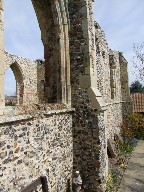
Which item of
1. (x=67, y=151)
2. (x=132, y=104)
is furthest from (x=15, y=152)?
(x=132, y=104)

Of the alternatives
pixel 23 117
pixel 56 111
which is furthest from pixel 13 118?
pixel 56 111

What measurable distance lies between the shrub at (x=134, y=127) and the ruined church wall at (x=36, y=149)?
8515 millimetres

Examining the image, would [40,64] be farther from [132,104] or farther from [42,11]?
[42,11]

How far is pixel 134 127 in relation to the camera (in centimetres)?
1555

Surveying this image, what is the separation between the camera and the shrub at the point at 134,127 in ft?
48.4

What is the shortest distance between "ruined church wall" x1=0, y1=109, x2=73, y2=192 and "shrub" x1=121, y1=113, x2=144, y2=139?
8.52m

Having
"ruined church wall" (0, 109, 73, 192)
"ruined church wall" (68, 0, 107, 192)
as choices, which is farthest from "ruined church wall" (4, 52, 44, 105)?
"ruined church wall" (0, 109, 73, 192)

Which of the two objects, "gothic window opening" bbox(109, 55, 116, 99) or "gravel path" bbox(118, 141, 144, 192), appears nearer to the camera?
"gravel path" bbox(118, 141, 144, 192)

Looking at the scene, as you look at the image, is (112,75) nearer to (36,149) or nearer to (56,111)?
(56,111)

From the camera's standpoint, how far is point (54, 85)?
699 centimetres

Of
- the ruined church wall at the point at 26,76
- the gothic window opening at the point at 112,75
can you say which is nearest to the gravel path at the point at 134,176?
the gothic window opening at the point at 112,75

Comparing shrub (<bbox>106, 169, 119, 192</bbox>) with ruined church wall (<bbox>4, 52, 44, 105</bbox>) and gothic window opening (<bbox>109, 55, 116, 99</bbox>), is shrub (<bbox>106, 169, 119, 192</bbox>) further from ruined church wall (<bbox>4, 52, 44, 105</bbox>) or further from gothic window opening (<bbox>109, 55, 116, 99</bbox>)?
ruined church wall (<bbox>4, 52, 44, 105</bbox>)

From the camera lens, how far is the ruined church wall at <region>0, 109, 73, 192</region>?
4.02 m

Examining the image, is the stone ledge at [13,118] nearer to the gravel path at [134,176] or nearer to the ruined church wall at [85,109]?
the ruined church wall at [85,109]
